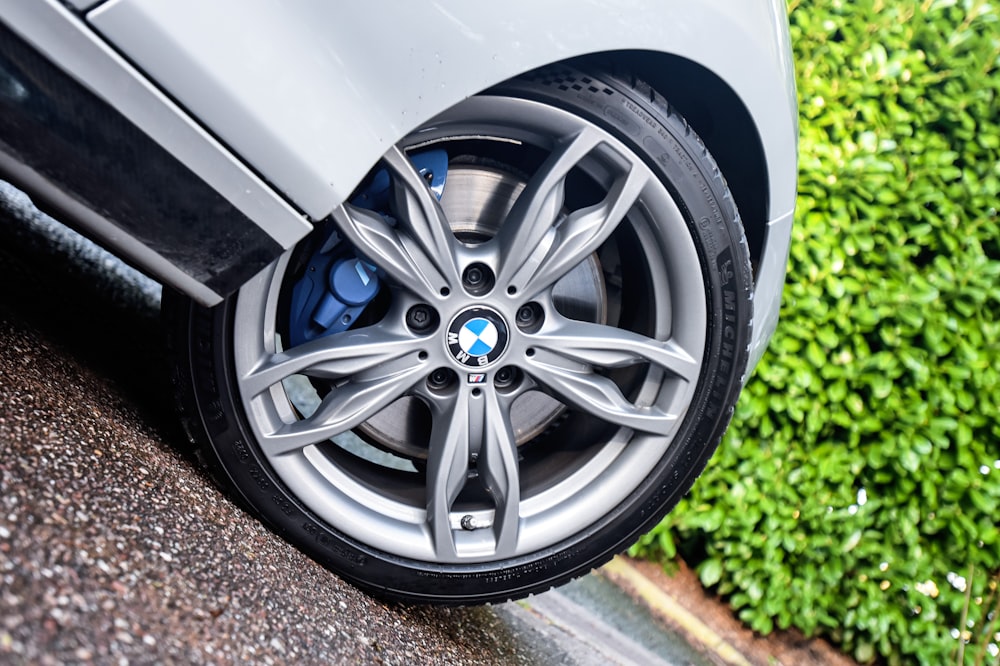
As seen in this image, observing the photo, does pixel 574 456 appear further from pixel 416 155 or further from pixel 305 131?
pixel 305 131

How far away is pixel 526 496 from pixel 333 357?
0.50m

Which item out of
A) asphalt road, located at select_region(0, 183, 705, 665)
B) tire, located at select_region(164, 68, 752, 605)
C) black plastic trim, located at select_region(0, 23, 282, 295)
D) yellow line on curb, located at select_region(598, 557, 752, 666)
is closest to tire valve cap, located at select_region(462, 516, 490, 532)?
tire, located at select_region(164, 68, 752, 605)

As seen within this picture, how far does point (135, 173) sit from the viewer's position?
3.79 feet

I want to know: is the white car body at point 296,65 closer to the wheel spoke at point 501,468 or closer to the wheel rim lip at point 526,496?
the wheel rim lip at point 526,496

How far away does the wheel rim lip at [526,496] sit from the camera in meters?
1.42

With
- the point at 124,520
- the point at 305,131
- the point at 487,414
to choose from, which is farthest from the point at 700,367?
the point at 124,520

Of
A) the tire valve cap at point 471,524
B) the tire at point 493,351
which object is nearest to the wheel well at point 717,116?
the tire at point 493,351

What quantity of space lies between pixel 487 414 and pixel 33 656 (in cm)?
85

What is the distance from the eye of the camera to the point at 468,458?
1.57m

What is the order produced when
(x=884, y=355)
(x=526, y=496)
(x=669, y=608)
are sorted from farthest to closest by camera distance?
1. (x=669, y=608)
2. (x=884, y=355)
3. (x=526, y=496)

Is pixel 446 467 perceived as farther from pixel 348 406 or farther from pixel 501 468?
pixel 348 406

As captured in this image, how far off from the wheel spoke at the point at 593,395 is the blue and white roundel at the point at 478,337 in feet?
0.30

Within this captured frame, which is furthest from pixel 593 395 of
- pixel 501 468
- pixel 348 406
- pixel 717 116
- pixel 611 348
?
pixel 717 116

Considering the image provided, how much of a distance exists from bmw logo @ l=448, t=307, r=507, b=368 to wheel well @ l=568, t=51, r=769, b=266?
1.51 ft
